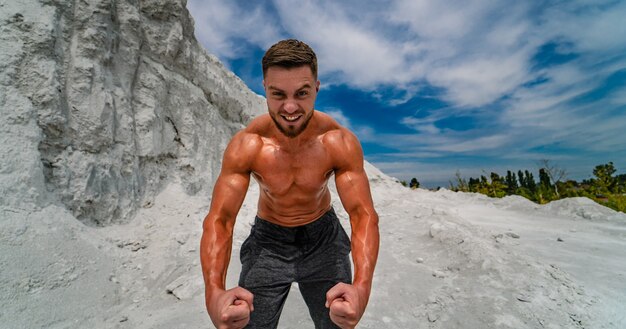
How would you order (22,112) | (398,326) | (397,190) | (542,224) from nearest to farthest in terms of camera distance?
(398,326), (22,112), (542,224), (397,190)

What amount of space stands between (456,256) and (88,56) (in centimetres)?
809

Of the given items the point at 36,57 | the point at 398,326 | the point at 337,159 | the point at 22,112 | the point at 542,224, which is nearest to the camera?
the point at 337,159

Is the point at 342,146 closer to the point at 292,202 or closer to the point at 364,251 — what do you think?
the point at 292,202

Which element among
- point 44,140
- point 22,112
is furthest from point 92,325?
point 22,112

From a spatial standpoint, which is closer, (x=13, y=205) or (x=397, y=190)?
(x=13, y=205)

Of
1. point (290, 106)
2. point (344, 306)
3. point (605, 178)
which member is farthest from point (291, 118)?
point (605, 178)

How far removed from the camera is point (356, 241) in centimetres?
177

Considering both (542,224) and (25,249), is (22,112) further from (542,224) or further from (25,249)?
(542,224)

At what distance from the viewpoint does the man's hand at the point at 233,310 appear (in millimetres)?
1275

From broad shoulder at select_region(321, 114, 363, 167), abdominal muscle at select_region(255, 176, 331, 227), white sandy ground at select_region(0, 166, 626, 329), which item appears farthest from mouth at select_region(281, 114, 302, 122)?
white sandy ground at select_region(0, 166, 626, 329)

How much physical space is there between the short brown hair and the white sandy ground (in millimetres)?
3113

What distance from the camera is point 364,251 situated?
5.60 feet

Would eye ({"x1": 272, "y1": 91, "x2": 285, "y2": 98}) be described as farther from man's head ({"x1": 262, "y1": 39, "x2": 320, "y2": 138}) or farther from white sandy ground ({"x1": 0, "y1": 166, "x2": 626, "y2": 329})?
white sandy ground ({"x1": 0, "y1": 166, "x2": 626, "y2": 329})

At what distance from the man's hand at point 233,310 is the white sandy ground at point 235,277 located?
242cm
